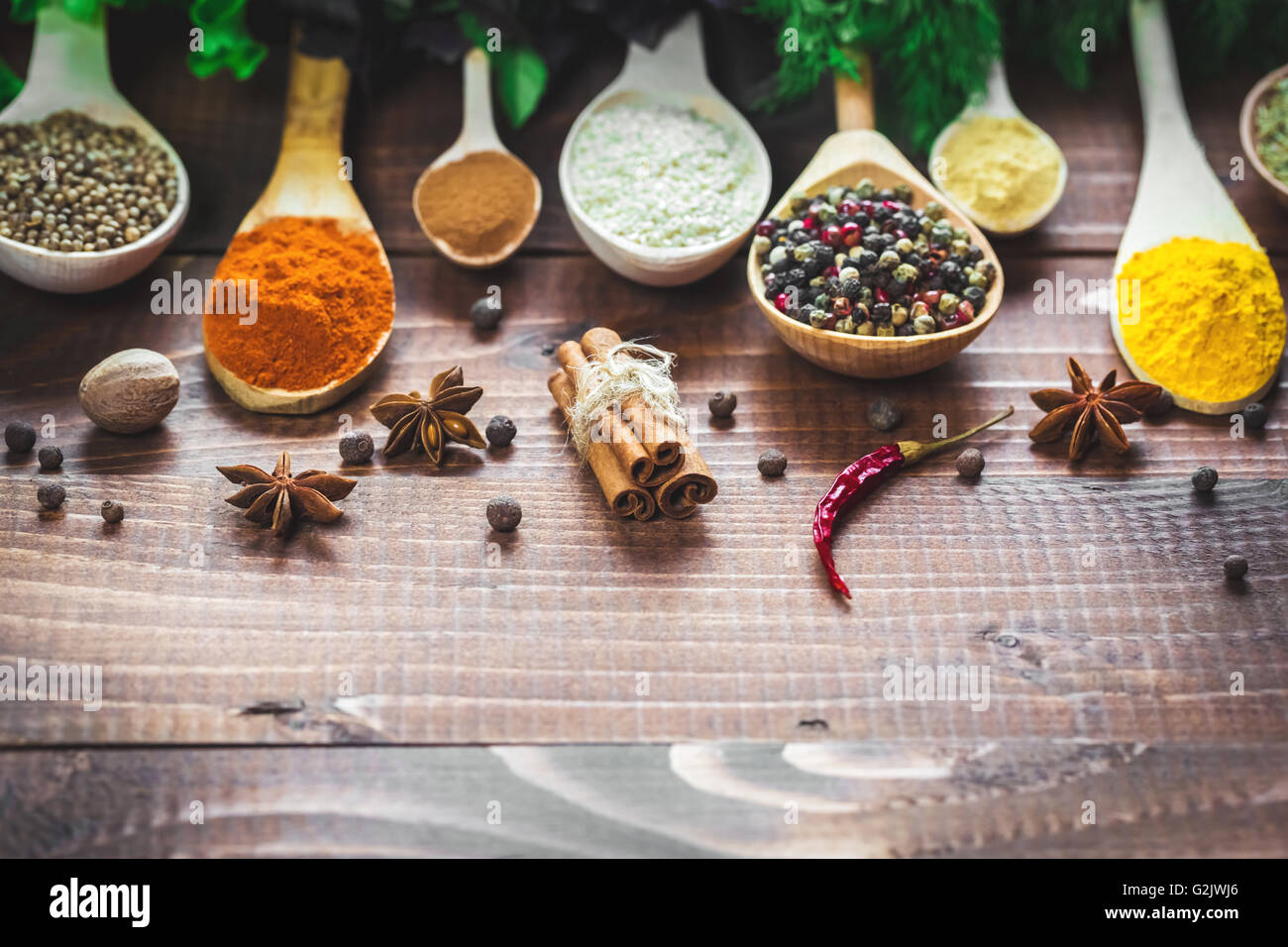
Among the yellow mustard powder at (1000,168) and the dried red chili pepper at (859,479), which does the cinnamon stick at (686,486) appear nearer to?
the dried red chili pepper at (859,479)

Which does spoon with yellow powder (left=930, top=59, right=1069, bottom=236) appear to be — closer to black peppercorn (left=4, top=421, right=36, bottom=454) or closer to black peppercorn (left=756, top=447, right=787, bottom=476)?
black peppercorn (left=756, top=447, right=787, bottom=476)

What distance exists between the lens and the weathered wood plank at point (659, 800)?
4.59ft

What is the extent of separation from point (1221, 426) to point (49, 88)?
A: 88.1 inches

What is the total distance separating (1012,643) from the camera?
1.60 metres

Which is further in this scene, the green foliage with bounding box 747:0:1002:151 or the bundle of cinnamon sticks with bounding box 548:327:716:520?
the green foliage with bounding box 747:0:1002:151

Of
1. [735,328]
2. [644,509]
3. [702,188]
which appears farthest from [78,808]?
[702,188]

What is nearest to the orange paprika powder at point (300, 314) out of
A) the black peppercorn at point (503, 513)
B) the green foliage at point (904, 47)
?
the black peppercorn at point (503, 513)

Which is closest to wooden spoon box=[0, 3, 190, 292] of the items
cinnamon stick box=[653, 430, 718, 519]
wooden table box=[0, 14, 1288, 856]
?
wooden table box=[0, 14, 1288, 856]

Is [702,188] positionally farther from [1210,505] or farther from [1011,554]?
A: [1210,505]

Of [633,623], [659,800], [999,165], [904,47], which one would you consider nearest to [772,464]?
[633,623]

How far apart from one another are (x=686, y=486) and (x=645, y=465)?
0.08 meters

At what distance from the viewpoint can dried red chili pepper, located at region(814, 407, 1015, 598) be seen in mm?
1675

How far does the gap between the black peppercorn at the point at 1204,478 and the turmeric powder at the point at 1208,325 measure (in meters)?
0.17

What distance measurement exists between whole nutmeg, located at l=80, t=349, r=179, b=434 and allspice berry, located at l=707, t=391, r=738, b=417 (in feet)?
2.92
